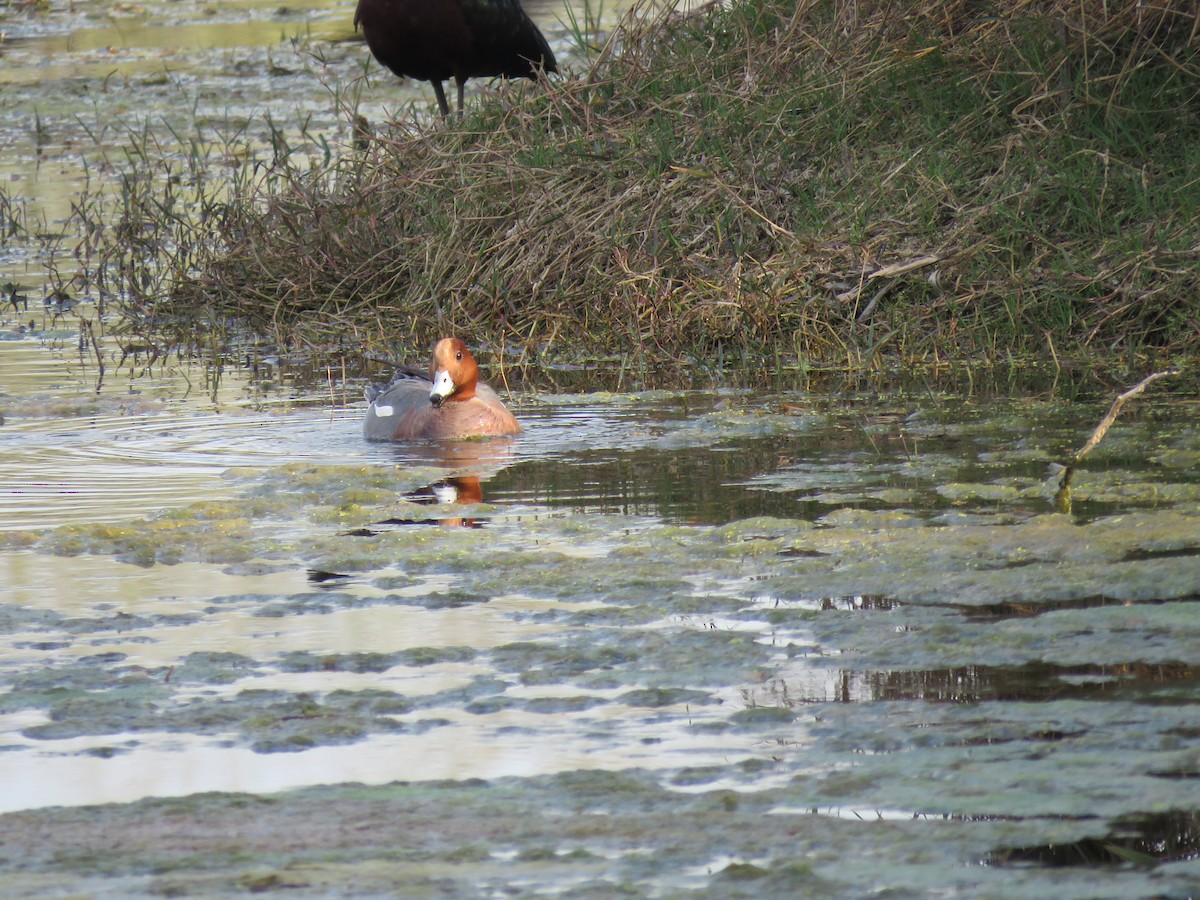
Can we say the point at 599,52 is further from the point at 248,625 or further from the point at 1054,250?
the point at 248,625

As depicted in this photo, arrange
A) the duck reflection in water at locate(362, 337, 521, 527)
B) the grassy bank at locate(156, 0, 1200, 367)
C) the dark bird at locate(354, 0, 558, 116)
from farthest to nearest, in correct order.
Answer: the dark bird at locate(354, 0, 558, 116), the grassy bank at locate(156, 0, 1200, 367), the duck reflection in water at locate(362, 337, 521, 527)

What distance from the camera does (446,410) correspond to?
22.6 feet

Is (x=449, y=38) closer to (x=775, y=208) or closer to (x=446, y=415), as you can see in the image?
(x=775, y=208)

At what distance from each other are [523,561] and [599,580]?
28cm

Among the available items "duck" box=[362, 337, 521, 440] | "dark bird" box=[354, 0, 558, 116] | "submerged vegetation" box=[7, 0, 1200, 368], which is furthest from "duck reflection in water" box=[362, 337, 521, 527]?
"dark bird" box=[354, 0, 558, 116]

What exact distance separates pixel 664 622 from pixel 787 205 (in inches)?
193

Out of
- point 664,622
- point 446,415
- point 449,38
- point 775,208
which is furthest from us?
point 449,38

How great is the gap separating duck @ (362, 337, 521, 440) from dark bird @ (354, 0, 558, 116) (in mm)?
3841

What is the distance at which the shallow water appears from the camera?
3252 mm

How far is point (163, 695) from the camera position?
3781 millimetres

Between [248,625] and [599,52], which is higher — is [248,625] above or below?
below

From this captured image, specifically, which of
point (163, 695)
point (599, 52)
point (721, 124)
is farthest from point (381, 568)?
point (599, 52)

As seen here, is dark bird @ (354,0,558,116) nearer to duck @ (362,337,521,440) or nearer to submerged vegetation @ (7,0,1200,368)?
submerged vegetation @ (7,0,1200,368)

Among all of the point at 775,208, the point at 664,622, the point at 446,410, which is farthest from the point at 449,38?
the point at 664,622
